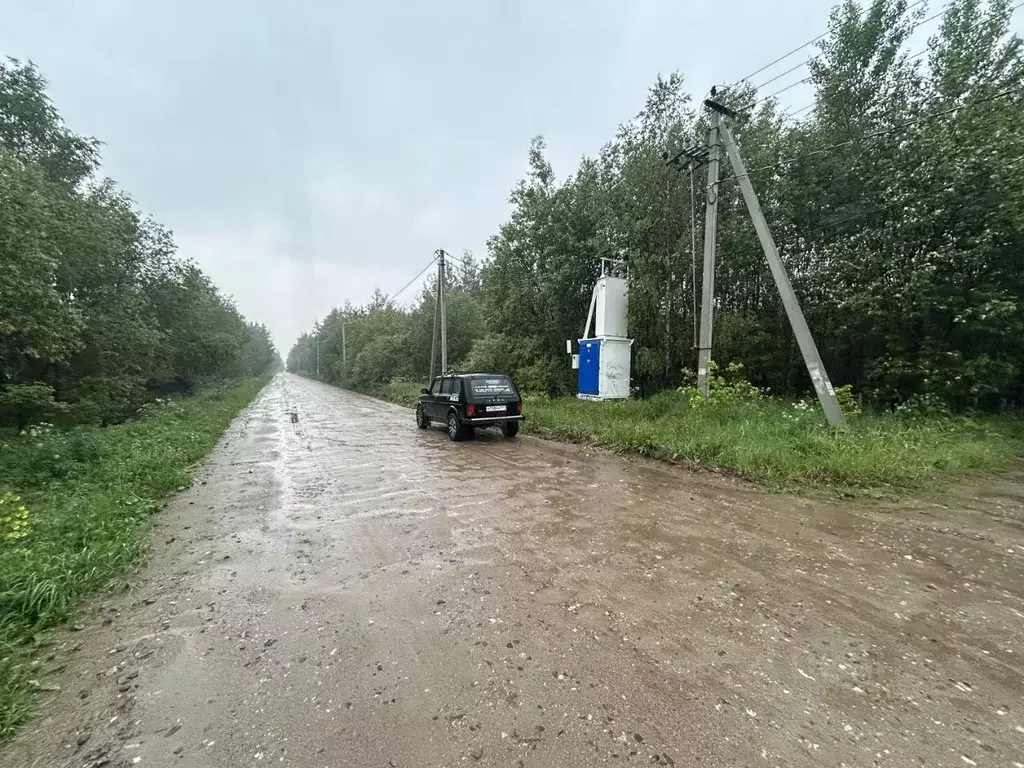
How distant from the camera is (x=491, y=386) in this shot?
11938 millimetres

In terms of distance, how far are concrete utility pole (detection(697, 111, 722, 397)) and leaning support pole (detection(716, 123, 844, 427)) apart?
1.71ft

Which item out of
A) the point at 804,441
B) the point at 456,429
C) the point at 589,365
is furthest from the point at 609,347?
the point at 804,441

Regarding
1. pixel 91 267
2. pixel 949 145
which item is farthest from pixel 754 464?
pixel 91 267

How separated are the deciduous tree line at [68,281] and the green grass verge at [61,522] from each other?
2631 millimetres

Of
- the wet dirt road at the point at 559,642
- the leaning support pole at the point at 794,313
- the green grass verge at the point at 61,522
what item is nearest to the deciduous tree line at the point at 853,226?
the leaning support pole at the point at 794,313

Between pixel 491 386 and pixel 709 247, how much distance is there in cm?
625

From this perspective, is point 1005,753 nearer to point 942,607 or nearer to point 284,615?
point 942,607

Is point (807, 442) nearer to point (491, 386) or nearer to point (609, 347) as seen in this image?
point (491, 386)

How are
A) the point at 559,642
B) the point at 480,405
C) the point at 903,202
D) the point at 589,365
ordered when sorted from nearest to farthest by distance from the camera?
1. the point at 559,642
2. the point at 903,202
3. the point at 480,405
4. the point at 589,365

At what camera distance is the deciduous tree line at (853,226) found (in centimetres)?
1019

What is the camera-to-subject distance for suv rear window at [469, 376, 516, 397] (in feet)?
38.7

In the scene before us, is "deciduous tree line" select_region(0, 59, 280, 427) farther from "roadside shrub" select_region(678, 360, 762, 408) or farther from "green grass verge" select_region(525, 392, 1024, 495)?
"roadside shrub" select_region(678, 360, 762, 408)

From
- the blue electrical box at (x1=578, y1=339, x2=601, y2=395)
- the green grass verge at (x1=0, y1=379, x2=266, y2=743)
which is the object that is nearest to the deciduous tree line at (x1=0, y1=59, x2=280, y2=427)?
the green grass verge at (x1=0, y1=379, x2=266, y2=743)

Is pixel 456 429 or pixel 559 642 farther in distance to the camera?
pixel 456 429
